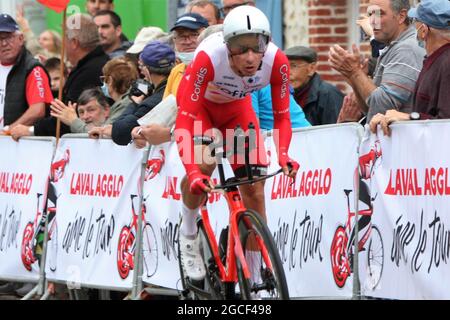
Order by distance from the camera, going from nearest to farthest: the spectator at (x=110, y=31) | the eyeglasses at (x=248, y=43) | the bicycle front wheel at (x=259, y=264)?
1. the bicycle front wheel at (x=259, y=264)
2. the eyeglasses at (x=248, y=43)
3. the spectator at (x=110, y=31)

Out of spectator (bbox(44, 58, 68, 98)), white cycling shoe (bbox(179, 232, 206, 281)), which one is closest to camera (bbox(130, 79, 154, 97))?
white cycling shoe (bbox(179, 232, 206, 281))

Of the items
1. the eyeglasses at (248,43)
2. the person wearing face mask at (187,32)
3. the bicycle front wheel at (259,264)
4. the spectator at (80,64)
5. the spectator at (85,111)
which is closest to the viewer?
the bicycle front wheel at (259,264)

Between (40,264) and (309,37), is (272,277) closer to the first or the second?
(40,264)

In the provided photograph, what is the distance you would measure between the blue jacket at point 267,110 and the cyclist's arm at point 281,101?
1.06 m

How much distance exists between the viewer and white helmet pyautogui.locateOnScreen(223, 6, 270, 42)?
28.0 ft

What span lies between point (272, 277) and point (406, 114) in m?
1.65

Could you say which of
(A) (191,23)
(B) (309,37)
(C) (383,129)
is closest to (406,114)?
(C) (383,129)

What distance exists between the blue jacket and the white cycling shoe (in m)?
1.21

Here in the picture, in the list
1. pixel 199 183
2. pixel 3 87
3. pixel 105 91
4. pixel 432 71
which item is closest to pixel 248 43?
pixel 199 183

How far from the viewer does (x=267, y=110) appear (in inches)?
404

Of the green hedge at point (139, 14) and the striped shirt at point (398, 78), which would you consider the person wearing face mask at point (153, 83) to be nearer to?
the striped shirt at point (398, 78)

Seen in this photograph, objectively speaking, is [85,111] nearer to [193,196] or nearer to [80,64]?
[80,64]

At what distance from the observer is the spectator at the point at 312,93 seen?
37.5 feet

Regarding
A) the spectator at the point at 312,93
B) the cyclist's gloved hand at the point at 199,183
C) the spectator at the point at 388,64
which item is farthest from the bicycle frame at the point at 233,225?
the spectator at the point at 312,93
